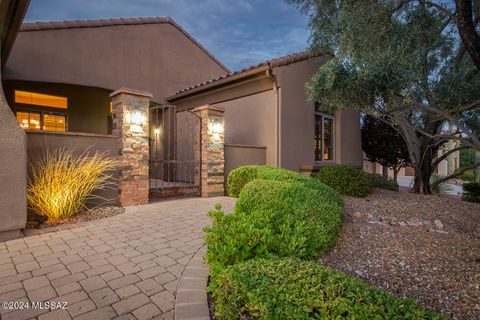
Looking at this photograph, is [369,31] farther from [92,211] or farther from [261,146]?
[92,211]

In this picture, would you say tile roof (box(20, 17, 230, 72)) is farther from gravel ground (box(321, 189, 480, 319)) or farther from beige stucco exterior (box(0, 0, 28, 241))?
gravel ground (box(321, 189, 480, 319))

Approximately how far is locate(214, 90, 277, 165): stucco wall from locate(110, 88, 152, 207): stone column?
332 centimetres

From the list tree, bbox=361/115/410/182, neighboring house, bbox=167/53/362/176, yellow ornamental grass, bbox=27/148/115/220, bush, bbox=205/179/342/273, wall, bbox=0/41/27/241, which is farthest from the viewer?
Answer: tree, bbox=361/115/410/182

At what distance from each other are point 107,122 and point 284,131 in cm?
713

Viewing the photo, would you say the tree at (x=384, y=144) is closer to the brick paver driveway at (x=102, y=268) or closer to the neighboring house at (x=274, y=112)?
the neighboring house at (x=274, y=112)

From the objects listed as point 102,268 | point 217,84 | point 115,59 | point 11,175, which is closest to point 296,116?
point 217,84

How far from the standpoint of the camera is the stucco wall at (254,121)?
7.54m

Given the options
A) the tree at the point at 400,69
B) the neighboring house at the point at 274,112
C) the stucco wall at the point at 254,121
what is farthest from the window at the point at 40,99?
the tree at the point at 400,69

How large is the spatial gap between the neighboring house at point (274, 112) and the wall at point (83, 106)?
11.3 ft

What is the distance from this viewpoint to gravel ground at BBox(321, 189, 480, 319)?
Result: 2.05m

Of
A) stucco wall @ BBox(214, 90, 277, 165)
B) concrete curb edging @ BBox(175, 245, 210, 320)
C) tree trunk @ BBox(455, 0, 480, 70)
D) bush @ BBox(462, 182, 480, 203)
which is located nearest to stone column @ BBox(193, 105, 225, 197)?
stucco wall @ BBox(214, 90, 277, 165)

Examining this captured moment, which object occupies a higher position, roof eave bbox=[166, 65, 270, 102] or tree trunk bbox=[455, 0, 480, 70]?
roof eave bbox=[166, 65, 270, 102]

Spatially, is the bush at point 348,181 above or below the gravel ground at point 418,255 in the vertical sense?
above

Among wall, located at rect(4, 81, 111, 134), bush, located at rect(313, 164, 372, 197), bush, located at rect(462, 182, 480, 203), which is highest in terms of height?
wall, located at rect(4, 81, 111, 134)
